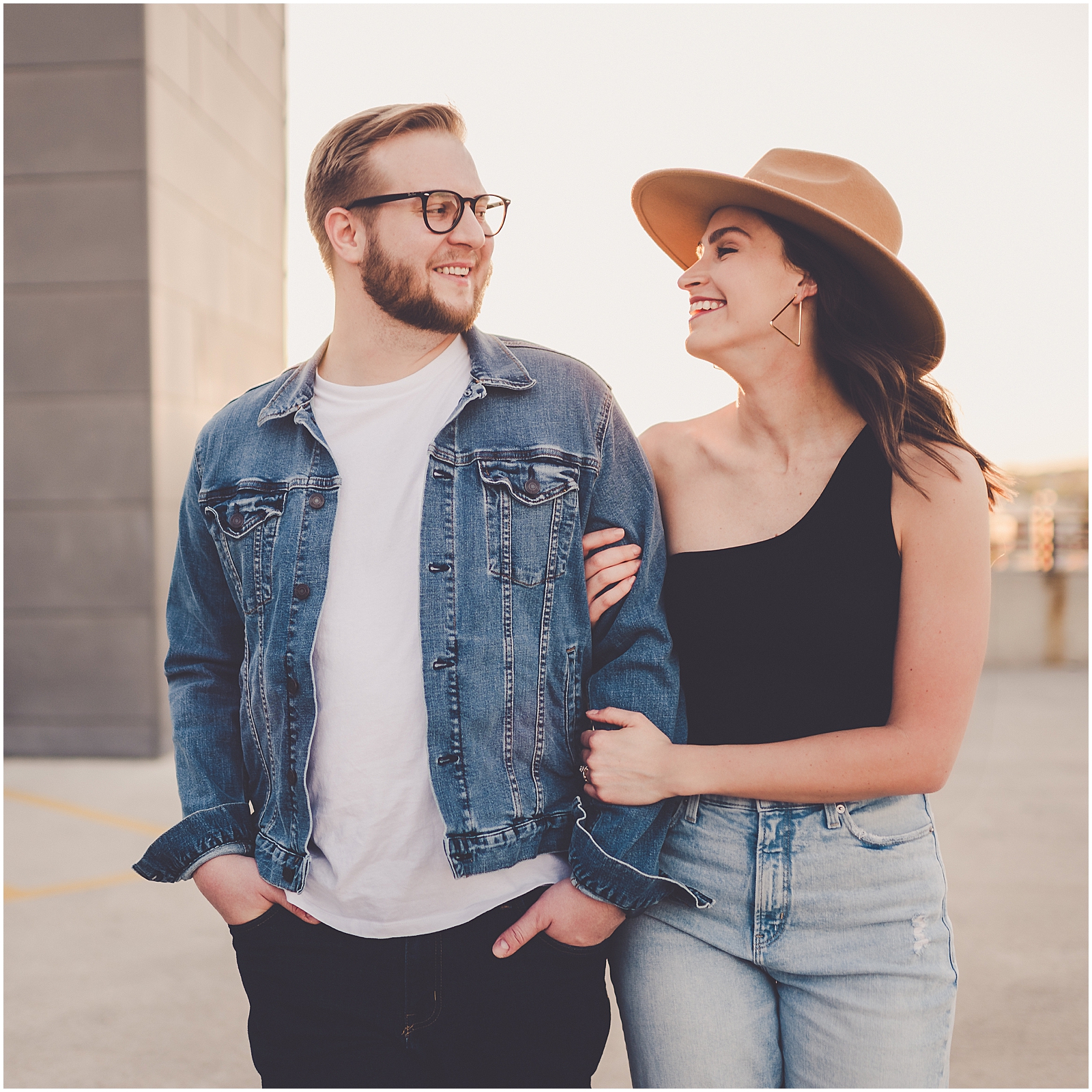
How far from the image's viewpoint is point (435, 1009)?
1.75 meters

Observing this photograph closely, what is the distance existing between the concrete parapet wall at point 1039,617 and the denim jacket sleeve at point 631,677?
11209mm

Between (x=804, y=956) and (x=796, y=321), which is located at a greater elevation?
(x=796, y=321)

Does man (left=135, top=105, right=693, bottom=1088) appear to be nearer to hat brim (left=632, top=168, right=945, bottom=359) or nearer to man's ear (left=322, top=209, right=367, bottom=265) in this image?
man's ear (left=322, top=209, right=367, bottom=265)

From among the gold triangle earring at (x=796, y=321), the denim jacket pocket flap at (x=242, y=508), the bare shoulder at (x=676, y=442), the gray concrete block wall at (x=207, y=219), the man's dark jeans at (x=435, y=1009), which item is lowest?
the man's dark jeans at (x=435, y=1009)

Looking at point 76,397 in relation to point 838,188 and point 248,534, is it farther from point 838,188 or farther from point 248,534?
point 838,188

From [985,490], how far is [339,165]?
1324 mm

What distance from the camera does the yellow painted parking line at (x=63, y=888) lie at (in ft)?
15.2

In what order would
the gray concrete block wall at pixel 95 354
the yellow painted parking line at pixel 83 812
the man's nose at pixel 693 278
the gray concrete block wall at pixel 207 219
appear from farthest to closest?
the gray concrete block wall at pixel 207 219, the gray concrete block wall at pixel 95 354, the yellow painted parking line at pixel 83 812, the man's nose at pixel 693 278

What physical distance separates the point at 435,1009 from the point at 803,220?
156 centimetres

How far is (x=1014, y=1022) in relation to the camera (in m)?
A: 3.52

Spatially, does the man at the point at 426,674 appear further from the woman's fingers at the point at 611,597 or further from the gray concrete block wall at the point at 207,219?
the gray concrete block wall at the point at 207,219

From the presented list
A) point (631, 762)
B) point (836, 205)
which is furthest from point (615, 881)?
point (836, 205)

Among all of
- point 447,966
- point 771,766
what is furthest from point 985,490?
point 447,966

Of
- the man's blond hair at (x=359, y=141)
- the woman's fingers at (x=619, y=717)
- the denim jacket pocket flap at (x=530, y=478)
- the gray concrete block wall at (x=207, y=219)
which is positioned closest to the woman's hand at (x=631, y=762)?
the woman's fingers at (x=619, y=717)
